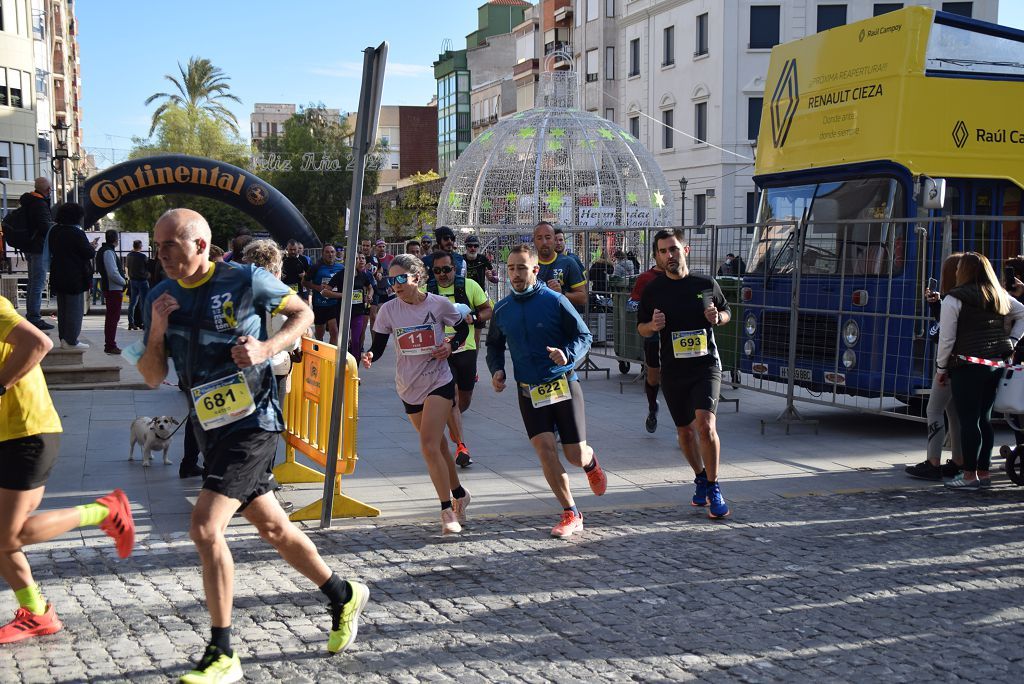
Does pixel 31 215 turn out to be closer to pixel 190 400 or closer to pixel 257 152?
pixel 190 400

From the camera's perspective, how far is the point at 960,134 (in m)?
10.7

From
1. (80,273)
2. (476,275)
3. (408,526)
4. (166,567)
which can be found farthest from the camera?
(476,275)

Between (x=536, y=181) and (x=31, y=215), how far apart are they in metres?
17.1

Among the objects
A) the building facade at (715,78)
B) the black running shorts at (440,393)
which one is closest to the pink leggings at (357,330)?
the black running shorts at (440,393)

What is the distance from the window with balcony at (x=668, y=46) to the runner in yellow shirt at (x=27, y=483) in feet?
145

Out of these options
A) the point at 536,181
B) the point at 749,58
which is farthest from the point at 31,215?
the point at 749,58

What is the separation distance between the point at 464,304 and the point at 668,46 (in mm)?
40885

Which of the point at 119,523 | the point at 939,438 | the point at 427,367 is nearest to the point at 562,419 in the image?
the point at 427,367

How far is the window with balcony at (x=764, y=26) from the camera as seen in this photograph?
42.6 metres

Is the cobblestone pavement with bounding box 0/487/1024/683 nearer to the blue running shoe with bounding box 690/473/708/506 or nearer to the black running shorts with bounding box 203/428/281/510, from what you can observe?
the blue running shoe with bounding box 690/473/708/506

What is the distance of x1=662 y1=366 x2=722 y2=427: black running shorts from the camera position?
24.0ft

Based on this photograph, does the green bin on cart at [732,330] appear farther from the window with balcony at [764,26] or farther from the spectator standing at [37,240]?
the window with balcony at [764,26]

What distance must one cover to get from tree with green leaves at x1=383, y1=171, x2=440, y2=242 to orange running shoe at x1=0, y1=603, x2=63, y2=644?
5143cm

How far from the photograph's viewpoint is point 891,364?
10188mm
